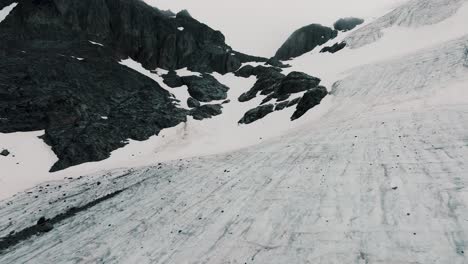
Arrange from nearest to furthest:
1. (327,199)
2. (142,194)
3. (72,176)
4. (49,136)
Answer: (327,199) → (142,194) → (72,176) → (49,136)

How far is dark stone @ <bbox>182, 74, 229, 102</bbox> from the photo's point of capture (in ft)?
220

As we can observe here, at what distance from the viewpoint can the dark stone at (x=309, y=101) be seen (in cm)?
4256

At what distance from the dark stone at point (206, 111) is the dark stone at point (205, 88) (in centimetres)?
493

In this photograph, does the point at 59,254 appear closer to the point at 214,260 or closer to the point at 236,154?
the point at 214,260

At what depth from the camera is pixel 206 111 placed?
59.2 m

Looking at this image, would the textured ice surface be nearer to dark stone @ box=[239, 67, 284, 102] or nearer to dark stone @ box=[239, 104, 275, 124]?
dark stone @ box=[239, 104, 275, 124]

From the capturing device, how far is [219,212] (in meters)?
16.8

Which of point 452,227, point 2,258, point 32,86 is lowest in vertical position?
point 452,227

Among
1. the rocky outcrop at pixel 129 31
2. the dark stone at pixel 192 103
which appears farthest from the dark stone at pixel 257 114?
the rocky outcrop at pixel 129 31

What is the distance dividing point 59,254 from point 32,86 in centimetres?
3860

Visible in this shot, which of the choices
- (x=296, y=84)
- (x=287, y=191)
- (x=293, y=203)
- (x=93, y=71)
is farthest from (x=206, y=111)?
(x=293, y=203)

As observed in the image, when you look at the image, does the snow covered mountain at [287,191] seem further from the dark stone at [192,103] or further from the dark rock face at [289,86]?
the dark stone at [192,103]

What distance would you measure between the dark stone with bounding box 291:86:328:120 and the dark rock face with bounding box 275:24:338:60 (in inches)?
3094

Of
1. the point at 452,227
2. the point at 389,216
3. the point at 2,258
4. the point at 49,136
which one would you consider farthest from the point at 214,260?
the point at 49,136
